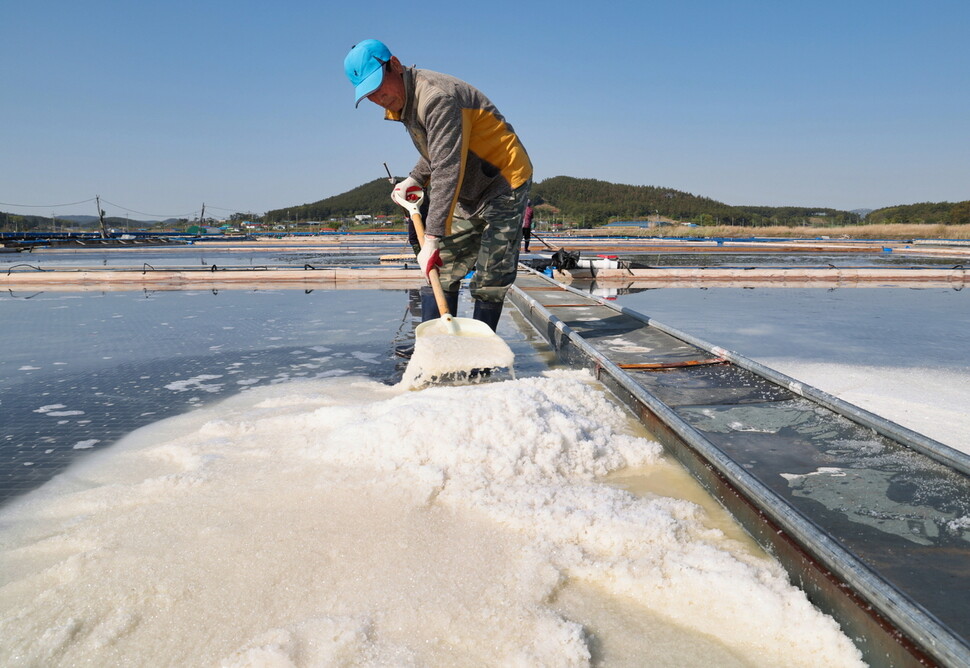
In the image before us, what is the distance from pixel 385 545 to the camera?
120 centimetres

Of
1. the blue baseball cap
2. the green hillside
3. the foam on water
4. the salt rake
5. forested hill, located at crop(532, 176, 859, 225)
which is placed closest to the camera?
the foam on water

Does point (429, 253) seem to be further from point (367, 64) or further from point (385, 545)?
point (385, 545)

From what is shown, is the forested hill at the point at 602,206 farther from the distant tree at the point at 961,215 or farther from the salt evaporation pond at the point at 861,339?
the salt evaporation pond at the point at 861,339

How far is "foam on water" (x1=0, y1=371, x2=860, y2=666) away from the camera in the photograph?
924 mm

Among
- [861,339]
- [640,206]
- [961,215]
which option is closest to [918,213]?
[961,215]

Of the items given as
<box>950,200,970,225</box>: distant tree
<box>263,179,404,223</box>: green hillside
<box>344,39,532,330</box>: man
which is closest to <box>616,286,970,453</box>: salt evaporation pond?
<box>344,39,532,330</box>: man

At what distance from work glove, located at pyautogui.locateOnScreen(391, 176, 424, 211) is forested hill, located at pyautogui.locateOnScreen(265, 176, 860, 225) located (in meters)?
86.1

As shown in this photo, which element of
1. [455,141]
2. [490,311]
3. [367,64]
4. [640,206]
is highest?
[640,206]

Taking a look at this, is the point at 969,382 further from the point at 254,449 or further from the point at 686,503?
the point at 254,449

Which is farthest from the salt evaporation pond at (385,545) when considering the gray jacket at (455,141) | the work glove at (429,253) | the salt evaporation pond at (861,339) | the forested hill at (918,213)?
the forested hill at (918,213)

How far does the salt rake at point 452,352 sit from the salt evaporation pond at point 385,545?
1.20ft

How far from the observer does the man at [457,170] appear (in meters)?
2.38

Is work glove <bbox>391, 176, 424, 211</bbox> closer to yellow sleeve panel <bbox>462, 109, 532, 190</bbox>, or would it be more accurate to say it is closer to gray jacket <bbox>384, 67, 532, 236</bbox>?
gray jacket <bbox>384, 67, 532, 236</bbox>

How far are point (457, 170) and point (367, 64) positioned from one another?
55 centimetres
